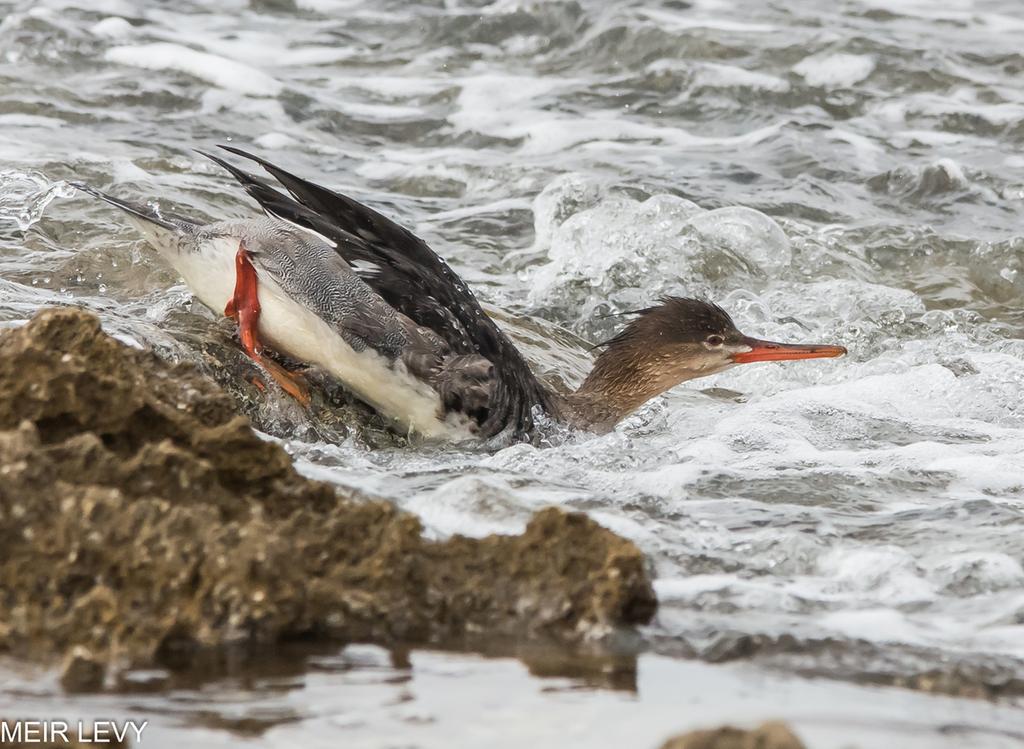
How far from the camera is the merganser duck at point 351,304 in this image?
5285 mm

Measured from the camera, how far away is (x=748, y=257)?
813 centimetres

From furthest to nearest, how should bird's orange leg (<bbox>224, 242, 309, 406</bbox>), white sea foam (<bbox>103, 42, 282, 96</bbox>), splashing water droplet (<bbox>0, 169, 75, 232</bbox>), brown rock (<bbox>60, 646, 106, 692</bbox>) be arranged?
white sea foam (<bbox>103, 42, 282, 96</bbox>) < splashing water droplet (<bbox>0, 169, 75, 232</bbox>) < bird's orange leg (<bbox>224, 242, 309, 406</bbox>) < brown rock (<bbox>60, 646, 106, 692</bbox>)

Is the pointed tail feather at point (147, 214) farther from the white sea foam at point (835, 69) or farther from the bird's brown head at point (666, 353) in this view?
the white sea foam at point (835, 69)

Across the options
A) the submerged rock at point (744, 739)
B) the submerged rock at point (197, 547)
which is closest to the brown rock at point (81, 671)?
the submerged rock at point (197, 547)

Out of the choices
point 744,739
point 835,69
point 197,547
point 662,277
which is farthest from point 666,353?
point 835,69

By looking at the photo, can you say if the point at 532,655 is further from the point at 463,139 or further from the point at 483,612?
the point at 463,139

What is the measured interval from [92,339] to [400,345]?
1.95 meters

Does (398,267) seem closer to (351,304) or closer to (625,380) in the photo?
(351,304)

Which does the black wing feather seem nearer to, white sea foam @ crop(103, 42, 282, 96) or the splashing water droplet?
the splashing water droplet

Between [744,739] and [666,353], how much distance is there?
14.0 feet

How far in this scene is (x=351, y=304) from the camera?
5.30 meters

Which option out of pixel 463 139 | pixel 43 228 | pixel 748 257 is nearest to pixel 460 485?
pixel 43 228

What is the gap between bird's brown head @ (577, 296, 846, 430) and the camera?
21.0ft

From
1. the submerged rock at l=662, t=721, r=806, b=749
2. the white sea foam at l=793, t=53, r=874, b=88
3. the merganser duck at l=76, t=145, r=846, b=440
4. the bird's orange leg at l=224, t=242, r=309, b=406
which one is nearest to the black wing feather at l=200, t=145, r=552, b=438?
the merganser duck at l=76, t=145, r=846, b=440
